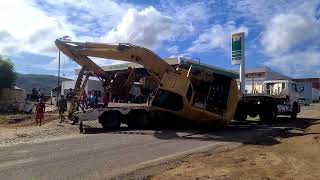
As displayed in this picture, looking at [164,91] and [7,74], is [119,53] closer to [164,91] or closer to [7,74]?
[164,91]

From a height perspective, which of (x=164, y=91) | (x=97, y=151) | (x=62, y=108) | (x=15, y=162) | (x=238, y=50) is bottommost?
(x=15, y=162)

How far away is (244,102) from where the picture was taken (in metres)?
29.2

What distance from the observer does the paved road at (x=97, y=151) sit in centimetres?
1112

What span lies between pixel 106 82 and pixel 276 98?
11879mm

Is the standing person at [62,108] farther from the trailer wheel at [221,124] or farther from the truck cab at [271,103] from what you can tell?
the truck cab at [271,103]

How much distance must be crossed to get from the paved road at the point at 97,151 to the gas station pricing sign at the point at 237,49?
33263 mm

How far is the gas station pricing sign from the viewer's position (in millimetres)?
53656

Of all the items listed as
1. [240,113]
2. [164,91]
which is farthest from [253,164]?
[240,113]

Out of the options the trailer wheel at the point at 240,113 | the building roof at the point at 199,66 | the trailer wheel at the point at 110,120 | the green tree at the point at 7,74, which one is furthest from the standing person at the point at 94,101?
the green tree at the point at 7,74

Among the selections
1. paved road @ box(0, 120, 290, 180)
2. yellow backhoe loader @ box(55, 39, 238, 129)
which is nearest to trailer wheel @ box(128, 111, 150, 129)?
yellow backhoe loader @ box(55, 39, 238, 129)

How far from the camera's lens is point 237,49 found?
178 feet

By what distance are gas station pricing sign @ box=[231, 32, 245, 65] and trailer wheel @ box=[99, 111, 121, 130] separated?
1316 inches

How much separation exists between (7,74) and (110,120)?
42.1 m

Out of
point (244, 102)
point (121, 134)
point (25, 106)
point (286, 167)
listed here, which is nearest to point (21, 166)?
point (286, 167)
